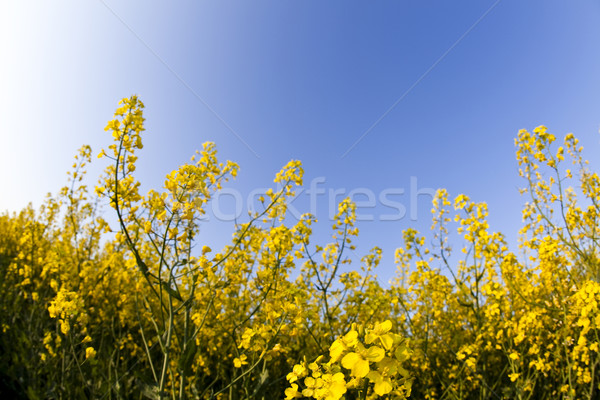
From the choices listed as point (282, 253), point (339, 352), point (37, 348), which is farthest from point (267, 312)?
point (37, 348)

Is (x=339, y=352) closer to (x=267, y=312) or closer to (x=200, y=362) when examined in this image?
(x=267, y=312)

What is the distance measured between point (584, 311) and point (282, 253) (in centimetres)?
239

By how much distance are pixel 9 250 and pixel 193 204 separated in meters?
9.16

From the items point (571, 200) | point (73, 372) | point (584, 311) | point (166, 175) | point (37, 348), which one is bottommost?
point (73, 372)

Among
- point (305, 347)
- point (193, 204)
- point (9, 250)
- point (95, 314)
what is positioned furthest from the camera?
point (9, 250)

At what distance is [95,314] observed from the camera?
6.34 metres

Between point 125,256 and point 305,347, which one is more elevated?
point 125,256

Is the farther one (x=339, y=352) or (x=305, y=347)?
(x=305, y=347)

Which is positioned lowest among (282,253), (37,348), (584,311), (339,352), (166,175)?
(37,348)

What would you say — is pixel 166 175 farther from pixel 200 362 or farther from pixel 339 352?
pixel 200 362

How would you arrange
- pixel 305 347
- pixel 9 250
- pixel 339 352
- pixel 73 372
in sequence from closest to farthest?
pixel 339 352, pixel 73 372, pixel 305 347, pixel 9 250

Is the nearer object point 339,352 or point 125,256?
point 339,352

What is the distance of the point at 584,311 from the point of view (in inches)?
98.4

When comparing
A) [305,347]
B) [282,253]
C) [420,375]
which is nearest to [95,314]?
[305,347]
